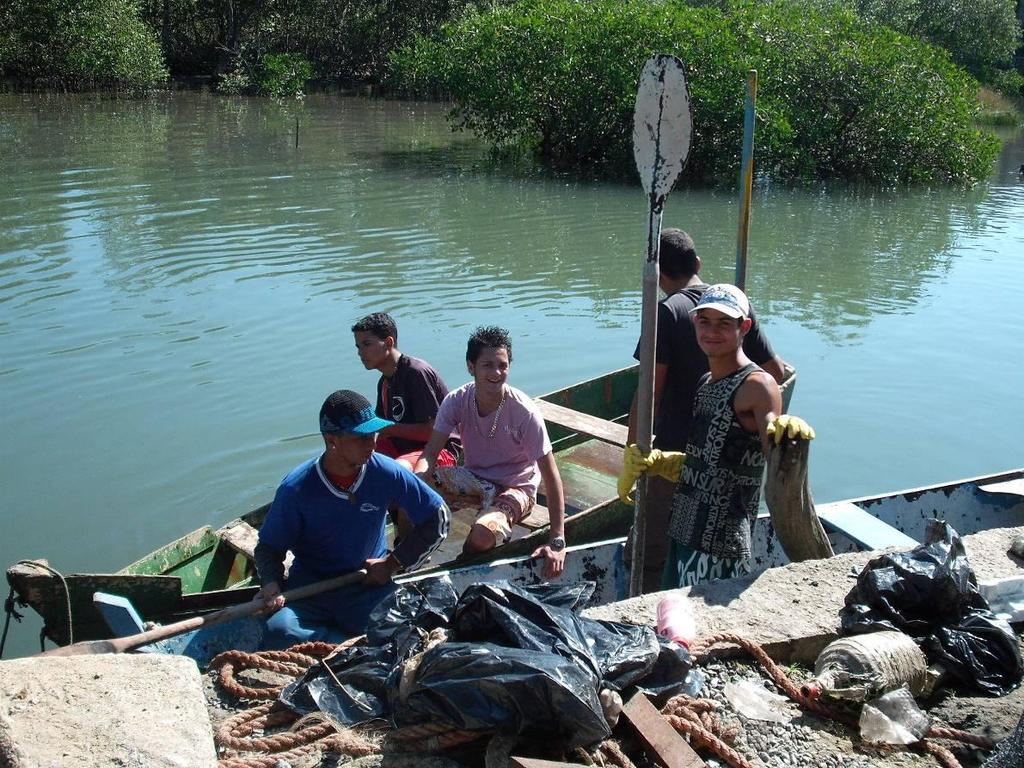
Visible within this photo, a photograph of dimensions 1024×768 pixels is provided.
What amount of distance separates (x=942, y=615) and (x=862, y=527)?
51.3 inches

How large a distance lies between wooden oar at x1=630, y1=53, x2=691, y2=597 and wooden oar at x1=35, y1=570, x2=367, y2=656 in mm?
1632

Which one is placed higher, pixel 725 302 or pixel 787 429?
pixel 725 302

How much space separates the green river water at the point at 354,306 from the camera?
9164 mm

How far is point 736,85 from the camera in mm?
20469

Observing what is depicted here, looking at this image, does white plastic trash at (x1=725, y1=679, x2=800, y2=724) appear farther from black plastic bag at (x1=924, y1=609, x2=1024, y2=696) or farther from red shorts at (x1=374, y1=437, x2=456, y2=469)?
red shorts at (x1=374, y1=437, x2=456, y2=469)

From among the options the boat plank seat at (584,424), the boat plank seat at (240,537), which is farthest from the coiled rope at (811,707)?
the boat plank seat at (584,424)

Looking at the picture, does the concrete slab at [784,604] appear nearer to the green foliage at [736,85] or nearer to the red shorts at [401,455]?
the red shorts at [401,455]

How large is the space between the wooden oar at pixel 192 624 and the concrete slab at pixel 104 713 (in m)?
0.72

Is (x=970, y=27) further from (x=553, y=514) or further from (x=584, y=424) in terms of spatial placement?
(x=553, y=514)

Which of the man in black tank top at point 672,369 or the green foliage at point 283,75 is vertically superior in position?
the green foliage at point 283,75

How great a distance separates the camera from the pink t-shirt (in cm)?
599

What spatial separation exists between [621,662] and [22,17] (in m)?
39.4

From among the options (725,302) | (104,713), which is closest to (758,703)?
(725,302)

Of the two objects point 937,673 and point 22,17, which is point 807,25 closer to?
point 937,673
